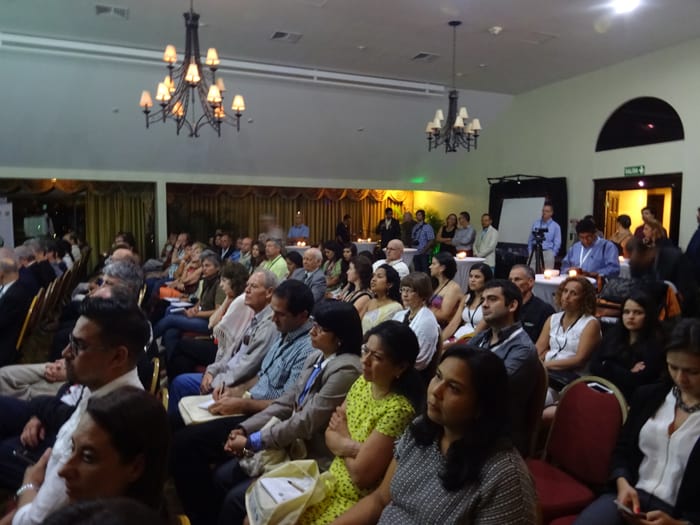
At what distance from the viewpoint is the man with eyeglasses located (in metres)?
2.83

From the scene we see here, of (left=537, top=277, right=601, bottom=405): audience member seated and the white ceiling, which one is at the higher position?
the white ceiling

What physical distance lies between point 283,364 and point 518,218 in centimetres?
833

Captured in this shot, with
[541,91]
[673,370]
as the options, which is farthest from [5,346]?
[541,91]

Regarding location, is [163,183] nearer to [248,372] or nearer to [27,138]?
[27,138]

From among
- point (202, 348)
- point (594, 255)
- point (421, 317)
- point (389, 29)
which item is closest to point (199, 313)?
point (202, 348)

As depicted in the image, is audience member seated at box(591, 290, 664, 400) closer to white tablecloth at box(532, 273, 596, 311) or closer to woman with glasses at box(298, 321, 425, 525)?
woman with glasses at box(298, 321, 425, 525)

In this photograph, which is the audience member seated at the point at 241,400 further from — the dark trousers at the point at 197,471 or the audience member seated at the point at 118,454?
the audience member seated at the point at 118,454

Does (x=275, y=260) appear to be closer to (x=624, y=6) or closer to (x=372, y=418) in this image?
(x=372, y=418)

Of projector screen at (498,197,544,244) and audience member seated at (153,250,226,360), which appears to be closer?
audience member seated at (153,250,226,360)

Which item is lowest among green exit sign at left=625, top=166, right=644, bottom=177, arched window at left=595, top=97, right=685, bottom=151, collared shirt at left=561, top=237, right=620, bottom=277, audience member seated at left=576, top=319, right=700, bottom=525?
audience member seated at left=576, top=319, right=700, bottom=525

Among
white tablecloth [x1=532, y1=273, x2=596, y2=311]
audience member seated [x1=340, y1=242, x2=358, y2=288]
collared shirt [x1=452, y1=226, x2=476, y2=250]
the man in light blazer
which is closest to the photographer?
white tablecloth [x1=532, y1=273, x2=596, y2=311]

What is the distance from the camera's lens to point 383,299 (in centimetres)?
393

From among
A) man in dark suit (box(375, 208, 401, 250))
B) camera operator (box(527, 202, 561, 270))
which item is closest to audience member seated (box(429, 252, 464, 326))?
camera operator (box(527, 202, 561, 270))

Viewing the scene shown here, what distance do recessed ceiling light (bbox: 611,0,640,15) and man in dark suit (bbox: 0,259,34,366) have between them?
6470 millimetres
